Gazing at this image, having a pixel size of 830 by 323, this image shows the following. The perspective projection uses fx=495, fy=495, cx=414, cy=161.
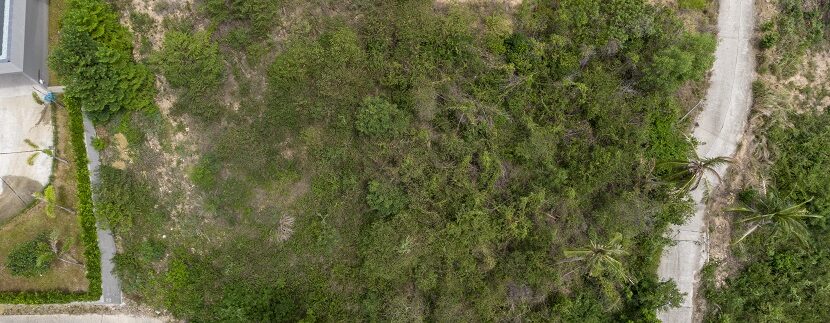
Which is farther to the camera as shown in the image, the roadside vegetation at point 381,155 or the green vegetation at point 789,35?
the green vegetation at point 789,35

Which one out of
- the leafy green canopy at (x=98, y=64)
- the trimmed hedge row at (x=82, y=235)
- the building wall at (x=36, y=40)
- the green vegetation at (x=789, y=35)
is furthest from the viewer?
the green vegetation at (x=789, y=35)

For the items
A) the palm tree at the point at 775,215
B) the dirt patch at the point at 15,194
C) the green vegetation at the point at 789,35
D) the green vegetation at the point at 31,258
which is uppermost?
the green vegetation at the point at 789,35

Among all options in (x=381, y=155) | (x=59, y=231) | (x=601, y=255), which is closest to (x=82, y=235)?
(x=59, y=231)

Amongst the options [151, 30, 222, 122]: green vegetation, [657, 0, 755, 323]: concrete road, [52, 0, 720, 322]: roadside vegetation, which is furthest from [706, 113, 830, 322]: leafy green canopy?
[151, 30, 222, 122]: green vegetation

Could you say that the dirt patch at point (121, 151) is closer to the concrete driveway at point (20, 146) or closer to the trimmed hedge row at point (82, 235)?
the trimmed hedge row at point (82, 235)

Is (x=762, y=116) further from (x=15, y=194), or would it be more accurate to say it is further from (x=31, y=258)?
(x=15, y=194)

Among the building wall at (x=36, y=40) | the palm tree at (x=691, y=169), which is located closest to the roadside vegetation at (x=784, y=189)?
the palm tree at (x=691, y=169)
